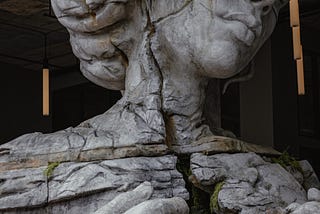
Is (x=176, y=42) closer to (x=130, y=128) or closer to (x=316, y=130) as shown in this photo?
(x=130, y=128)

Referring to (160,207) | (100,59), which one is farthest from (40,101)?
(160,207)

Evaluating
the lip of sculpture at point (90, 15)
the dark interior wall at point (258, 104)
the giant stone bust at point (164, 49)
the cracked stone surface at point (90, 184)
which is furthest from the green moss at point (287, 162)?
the dark interior wall at point (258, 104)

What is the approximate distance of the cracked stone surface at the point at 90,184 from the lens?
2881 millimetres

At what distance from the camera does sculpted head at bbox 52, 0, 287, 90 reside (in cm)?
305

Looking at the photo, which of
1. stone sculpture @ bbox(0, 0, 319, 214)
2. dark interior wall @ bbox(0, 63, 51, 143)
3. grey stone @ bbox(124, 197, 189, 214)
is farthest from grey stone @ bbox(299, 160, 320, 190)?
dark interior wall @ bbox(0, 63, 51, 143)

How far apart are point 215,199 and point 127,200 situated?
13.2 inches

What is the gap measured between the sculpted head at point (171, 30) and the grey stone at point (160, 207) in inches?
23.7

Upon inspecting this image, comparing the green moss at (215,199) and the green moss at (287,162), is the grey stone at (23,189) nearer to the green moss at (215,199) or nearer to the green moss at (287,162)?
the green moss at (215,199)

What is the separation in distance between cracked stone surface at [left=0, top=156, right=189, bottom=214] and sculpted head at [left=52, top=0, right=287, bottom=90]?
44 centimetres

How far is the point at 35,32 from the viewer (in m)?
7.59

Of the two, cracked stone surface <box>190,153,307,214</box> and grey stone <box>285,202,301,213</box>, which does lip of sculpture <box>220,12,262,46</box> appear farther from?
grey stone <box>285,202,301,213</box>

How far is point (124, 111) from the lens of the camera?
125 inches

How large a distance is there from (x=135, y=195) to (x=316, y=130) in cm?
543

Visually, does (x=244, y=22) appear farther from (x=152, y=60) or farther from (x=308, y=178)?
(x=308, y=178)
